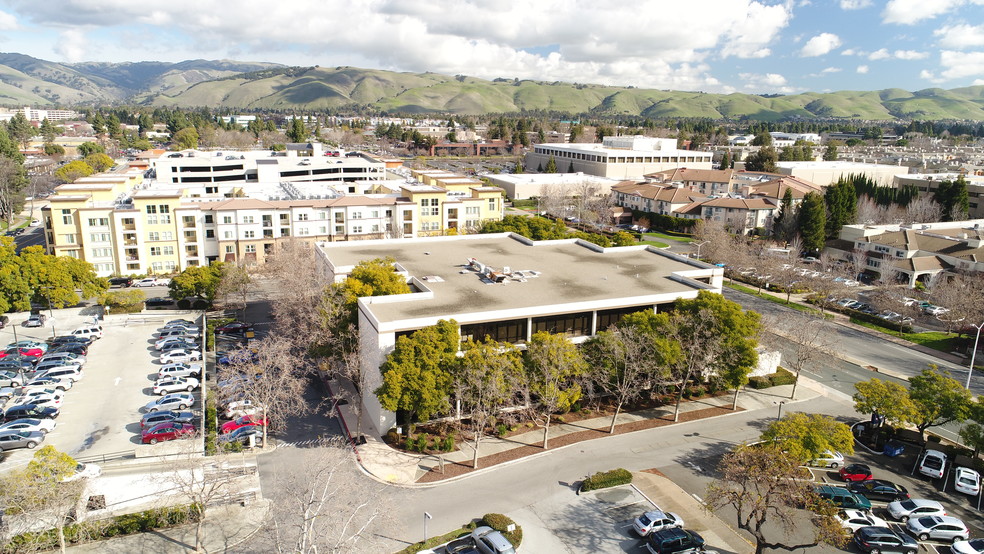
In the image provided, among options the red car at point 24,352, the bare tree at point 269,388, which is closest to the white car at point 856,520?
the bare tree at point 269,388

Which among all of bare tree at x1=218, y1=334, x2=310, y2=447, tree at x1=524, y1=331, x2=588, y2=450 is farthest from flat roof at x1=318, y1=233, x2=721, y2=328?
bare tree at x1=218, y1=334, x2=310, y2=447

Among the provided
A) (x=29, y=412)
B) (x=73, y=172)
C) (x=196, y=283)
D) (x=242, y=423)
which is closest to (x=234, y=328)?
(x=196, y=283)

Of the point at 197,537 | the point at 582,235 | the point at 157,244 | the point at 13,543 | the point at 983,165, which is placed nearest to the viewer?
the point at 13,543

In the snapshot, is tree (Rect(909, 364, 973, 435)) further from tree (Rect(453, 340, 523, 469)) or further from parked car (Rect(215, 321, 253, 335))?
parked car (Rect(215, 321, 253, 335))

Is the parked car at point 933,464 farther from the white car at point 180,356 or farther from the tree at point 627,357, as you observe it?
the white car at point 180,356

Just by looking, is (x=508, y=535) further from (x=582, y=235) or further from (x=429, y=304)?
(x=582, y=235)

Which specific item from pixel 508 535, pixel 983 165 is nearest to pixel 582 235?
pixel 508 535
